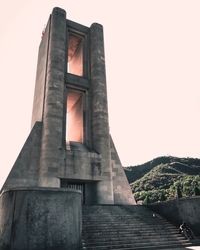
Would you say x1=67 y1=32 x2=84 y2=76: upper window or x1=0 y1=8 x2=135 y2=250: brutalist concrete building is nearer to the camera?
x1=0 y1=8 x2=135 y2=250: brutalist concrete building

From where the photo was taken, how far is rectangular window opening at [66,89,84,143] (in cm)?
2445

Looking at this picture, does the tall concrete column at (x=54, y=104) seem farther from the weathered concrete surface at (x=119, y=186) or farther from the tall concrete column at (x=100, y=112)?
the weathered concrete surface at (x=119, y=186)

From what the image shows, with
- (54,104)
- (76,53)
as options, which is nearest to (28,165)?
(54,104)

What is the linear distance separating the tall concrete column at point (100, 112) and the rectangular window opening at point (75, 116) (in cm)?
136

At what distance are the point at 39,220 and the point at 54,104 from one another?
1411 cm

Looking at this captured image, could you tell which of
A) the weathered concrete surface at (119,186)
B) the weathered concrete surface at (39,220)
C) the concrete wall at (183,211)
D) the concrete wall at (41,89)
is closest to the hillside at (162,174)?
the weathered concrete surface at (119,186)

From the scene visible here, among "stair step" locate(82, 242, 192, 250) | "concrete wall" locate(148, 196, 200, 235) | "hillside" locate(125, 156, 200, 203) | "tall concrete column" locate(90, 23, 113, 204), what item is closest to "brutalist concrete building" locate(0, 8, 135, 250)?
"tall concrete column" locate(90, 23, 113, 204)

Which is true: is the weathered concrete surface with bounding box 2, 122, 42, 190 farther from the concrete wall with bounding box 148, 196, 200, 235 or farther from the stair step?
the concrete wall with bounding box 148, 196, 200, 235

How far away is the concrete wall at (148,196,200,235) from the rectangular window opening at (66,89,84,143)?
10284mm

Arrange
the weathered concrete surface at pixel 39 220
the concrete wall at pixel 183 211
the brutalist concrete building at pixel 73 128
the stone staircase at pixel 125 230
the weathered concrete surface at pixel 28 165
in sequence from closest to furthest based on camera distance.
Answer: the weathered concrete surface at pixel 39 220 < the stone staircase at pixel 125 230 < the concrete wall at pixel 183 211 < the weathered concrete surface at pixel 28 165 < the brutalist concrete building at pixel 73 128

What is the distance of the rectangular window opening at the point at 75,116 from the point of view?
2445 centimetres

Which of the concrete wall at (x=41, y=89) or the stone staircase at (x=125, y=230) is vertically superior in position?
the concrete wall at (x=41, y=89)

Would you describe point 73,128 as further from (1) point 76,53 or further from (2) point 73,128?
(1) point 76,53

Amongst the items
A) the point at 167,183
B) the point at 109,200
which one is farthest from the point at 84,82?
the point at 167,183
